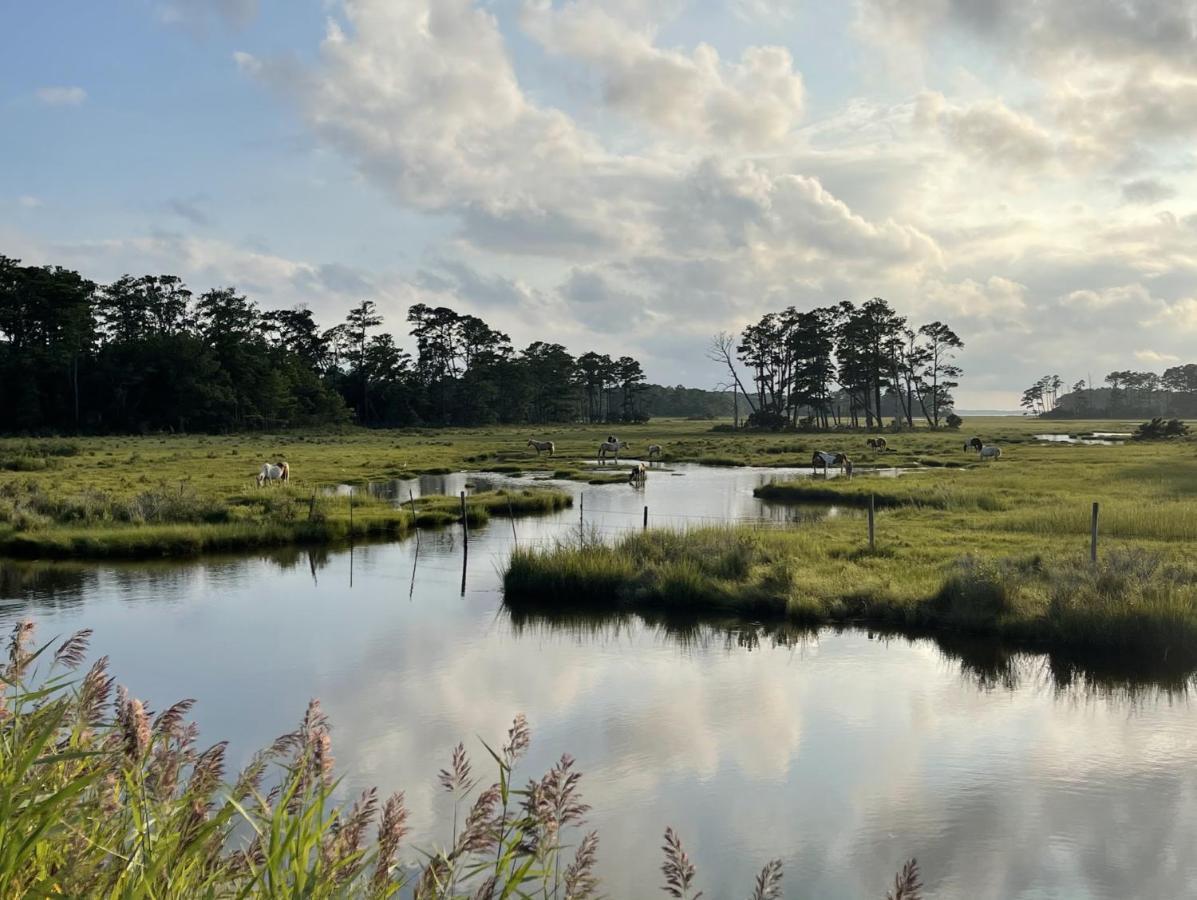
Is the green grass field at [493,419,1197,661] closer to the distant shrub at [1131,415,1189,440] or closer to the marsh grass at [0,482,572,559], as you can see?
the marsh grass at [0,482,572,559]

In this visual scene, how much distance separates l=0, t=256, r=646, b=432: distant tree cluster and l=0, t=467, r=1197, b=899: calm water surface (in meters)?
66.1

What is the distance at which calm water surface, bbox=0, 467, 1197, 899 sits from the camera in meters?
8.28

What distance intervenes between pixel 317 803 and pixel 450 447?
65.2 metres

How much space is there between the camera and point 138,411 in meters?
80.9

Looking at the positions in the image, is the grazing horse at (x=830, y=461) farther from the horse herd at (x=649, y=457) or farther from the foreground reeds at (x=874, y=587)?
the foreground reeds at (x=874, y=587)

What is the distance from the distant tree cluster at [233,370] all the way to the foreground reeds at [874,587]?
67.3m

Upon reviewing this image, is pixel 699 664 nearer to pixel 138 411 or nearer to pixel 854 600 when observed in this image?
pixel 854 600

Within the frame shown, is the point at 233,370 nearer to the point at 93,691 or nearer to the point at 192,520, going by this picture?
the point at 192,520

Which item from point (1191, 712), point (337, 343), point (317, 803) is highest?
point (337, 343)

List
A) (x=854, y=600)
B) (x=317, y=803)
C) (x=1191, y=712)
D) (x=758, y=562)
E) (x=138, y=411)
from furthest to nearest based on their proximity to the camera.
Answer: (x=138, y=411)
(x=758, y=562)
(x=854, y=600)
(x=1191, y=712)
(x=317, y=803)

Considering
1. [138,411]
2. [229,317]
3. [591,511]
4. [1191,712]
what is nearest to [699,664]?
[1191,712]

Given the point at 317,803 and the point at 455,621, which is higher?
the point at 317,803

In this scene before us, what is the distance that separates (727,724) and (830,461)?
123ft

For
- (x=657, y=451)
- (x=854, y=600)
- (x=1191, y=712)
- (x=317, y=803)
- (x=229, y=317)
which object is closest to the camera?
(x=317, y=803)
